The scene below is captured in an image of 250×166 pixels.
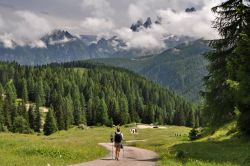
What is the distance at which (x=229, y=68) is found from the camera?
4462cm

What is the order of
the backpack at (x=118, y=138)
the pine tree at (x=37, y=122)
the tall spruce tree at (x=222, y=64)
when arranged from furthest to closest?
the pine tree at (x=37, y=122) → the tall spruce tree at (x=222, y=64) → the backpack at (x=118, y=138)

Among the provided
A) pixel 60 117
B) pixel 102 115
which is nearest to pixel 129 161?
pixel 60 117

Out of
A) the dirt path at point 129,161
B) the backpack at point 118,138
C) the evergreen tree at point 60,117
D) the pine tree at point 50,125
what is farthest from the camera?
the evergreen tree at point 60,117

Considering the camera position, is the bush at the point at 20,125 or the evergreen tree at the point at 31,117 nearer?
the bush at the point at 20,125

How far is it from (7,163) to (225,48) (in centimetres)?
3154

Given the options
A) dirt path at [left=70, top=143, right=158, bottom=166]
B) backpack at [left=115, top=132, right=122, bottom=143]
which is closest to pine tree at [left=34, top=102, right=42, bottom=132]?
dirt path at [left=70, top=143, right=158, bottom=166]

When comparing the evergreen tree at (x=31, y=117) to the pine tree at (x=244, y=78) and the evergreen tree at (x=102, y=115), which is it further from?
the pine tree at (x=244, y=78)

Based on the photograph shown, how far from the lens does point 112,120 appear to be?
622 ft

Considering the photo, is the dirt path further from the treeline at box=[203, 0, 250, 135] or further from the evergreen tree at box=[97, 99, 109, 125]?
the evergreen tree at box=[97, 99, 109, 125]

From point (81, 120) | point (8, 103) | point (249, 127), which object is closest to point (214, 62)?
point (249, 127)

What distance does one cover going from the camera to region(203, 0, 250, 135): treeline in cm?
4144

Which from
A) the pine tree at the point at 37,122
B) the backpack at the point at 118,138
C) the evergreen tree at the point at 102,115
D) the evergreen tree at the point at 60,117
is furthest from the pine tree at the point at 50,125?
the backpack at the point at 118,138

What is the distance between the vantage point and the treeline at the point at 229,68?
4144 centimetres

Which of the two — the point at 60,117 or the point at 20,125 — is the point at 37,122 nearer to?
the point at 60,117
